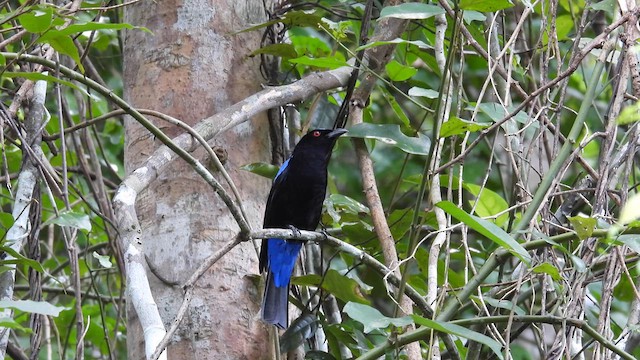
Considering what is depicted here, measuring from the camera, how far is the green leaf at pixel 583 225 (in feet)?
7.47

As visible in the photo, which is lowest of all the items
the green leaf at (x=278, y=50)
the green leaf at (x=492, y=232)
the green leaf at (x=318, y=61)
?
the green leaf at (x=492, y=232)

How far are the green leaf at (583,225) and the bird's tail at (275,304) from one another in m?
1.06

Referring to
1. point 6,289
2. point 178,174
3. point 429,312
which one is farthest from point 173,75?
point 429,312

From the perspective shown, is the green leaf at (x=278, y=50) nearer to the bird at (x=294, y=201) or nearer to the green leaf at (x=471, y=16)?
the bird at (x=294, y=201)

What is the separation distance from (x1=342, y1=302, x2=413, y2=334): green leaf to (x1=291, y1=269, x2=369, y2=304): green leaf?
2.80ft

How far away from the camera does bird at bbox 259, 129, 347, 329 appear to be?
10.9 feet

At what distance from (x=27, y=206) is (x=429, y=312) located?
1353 mm

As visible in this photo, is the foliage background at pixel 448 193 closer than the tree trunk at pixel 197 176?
Yes

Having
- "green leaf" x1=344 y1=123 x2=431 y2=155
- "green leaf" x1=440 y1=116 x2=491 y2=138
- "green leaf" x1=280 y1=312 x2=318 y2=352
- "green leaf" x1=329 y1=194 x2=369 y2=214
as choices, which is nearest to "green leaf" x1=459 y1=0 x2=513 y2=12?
"green leaf" x1=440 y1=116 x2=491 y2=138

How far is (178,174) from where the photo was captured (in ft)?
9.86

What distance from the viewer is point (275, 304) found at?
9.88 ft

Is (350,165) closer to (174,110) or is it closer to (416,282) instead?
(416,282)

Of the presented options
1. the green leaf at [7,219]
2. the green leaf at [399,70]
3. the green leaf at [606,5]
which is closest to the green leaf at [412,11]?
the green leaf at [399,70]

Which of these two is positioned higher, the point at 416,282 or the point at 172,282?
the point at 172,282
